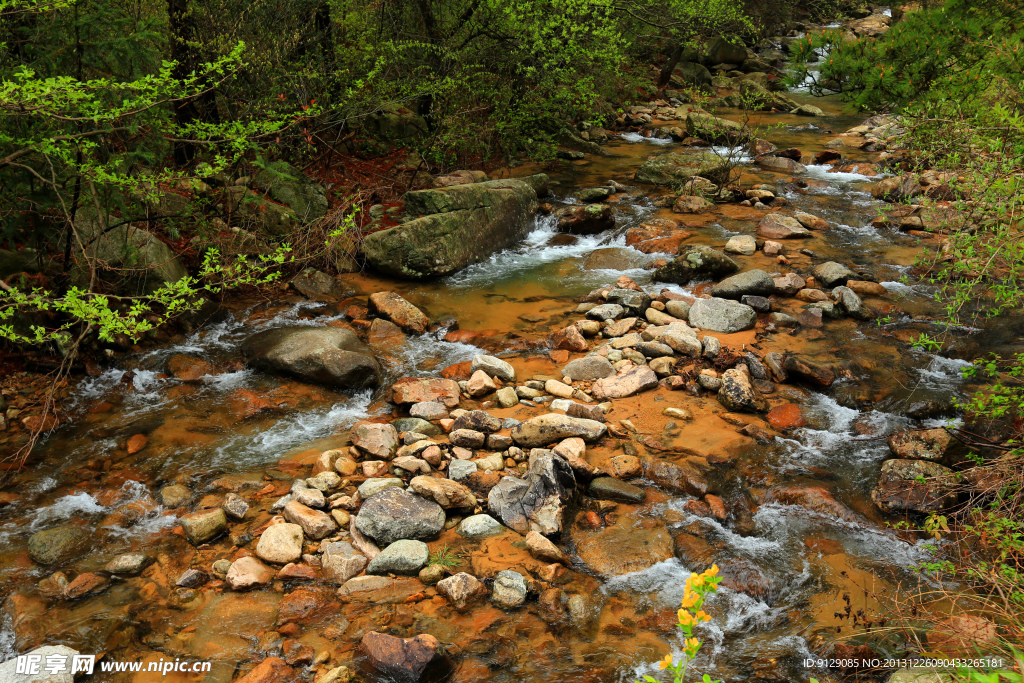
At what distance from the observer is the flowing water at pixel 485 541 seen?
3.32 m

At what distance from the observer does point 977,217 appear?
4.42m

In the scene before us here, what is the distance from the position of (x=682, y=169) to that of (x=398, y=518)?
9211mm

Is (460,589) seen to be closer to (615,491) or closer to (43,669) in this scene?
(615,491)

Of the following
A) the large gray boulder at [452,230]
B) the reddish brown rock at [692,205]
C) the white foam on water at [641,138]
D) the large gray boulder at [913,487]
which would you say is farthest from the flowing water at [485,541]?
the white foam on water at [641,138]

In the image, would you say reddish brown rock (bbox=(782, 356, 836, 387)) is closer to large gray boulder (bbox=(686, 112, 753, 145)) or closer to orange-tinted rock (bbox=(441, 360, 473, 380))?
orange-tinted rock (bbox=(441, 360, 473, 380))

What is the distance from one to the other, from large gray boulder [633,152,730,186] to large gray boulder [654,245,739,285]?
362cm

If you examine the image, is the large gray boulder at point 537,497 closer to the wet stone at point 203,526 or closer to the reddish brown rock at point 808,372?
the wet stone at point 203,526

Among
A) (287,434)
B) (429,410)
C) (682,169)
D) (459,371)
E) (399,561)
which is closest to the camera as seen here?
(399,561)

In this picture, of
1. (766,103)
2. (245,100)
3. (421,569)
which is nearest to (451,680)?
(421,569)

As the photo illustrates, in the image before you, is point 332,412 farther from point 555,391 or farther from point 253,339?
point 555,391

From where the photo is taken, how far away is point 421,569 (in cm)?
374

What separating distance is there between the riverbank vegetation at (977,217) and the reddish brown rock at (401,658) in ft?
8.06

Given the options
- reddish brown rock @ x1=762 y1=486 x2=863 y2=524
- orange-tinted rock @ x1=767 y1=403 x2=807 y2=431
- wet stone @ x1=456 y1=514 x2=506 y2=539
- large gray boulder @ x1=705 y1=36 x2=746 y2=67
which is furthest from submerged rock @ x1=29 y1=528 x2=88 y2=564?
large gray boulder @ x1=705 y1=36 x2=746 y2=67

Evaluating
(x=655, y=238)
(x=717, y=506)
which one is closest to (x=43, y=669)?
(x=717, y=506)
